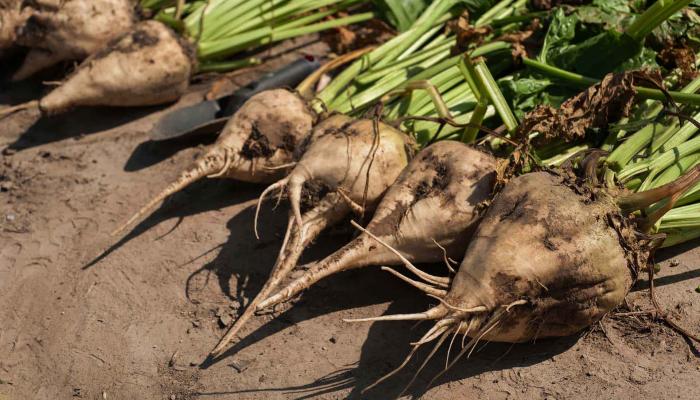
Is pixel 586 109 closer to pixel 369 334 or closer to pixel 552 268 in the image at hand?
pixel 552 268

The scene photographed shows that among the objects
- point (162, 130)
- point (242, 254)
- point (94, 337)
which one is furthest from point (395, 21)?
point (94, 337)

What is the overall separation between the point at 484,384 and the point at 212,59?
12.5ft

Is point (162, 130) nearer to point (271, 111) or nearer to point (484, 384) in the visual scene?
point (271, 111)

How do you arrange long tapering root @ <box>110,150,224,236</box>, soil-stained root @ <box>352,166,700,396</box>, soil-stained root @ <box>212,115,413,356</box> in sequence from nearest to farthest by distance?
Answer: 1. soil-stained root @ <box>352,166,700,396</box>
2. soil-stained root @ <box>212,115,413,356</box>
3. long tapering root @ <box>110,150,224,236</box>

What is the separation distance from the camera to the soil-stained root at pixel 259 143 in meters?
4.83

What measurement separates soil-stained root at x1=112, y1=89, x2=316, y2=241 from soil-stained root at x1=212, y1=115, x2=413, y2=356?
46 centimetres

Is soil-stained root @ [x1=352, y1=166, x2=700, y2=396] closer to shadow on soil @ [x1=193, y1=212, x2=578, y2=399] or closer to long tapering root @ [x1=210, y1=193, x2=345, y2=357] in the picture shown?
shadow on soil @ [x1=193, y1=212, x2=578, y2=399]

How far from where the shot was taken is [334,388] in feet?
11.8

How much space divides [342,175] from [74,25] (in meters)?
3.01

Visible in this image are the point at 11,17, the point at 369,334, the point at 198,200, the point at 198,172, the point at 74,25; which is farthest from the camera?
the point at 11,17

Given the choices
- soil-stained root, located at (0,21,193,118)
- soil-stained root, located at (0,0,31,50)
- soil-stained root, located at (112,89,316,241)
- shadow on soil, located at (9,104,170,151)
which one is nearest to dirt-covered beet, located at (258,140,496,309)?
soil-stained root, located at (112,89,316,241)

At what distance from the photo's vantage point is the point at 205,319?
13.6 ft

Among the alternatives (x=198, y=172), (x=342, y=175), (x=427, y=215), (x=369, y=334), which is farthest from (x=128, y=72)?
(x=369, y=334)

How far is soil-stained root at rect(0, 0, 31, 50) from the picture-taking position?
20.8 feet
